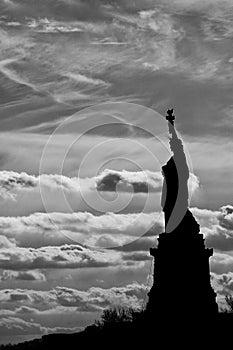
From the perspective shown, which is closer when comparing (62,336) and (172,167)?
(172,167)

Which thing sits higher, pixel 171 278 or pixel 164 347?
pixel 171 278

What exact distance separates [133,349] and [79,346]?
660 centimetres

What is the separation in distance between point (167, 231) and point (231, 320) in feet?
26.3

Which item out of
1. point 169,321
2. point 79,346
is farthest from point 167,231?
point 79,346

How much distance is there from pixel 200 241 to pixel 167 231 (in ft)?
8.44

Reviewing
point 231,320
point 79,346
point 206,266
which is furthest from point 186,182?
point 79,346

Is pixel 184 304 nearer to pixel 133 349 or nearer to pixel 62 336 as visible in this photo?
pixel 133 349

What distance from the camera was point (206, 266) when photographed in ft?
217

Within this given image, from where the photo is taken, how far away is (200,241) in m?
66.2

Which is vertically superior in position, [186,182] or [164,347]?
[186,182]

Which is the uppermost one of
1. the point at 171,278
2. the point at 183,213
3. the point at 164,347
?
the point at 183,213

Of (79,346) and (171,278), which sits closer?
(171,278)

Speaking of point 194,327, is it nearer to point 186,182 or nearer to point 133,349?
point 133,349

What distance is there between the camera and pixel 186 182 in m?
67.8
